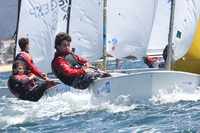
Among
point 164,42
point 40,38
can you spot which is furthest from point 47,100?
point 164,42

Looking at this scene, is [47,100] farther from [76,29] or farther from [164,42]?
[164,42]

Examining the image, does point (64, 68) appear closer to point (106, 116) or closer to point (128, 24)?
point (106, 116)

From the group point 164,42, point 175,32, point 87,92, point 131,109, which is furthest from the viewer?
point 164,42

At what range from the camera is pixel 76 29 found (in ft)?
41.5

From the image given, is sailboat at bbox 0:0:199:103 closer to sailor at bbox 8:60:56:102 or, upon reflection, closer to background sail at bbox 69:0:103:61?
background sail at bbox 69:0:103:61

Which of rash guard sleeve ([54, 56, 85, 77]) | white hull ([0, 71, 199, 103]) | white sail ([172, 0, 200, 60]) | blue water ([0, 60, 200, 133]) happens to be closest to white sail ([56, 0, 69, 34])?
white sail ([172, 0, 200, 60])

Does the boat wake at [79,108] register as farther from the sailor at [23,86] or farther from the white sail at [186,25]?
the white sail at [186,25]

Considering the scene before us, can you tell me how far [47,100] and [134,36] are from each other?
4.91 meters

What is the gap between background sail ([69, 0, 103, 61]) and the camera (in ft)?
40.9

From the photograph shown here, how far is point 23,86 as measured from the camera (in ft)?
24.2

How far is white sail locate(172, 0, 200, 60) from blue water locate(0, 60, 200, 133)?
3.37 m

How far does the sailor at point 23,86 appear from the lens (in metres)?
7.10

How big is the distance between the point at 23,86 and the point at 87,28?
5.51 metres

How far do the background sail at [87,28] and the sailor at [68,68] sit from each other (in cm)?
621
